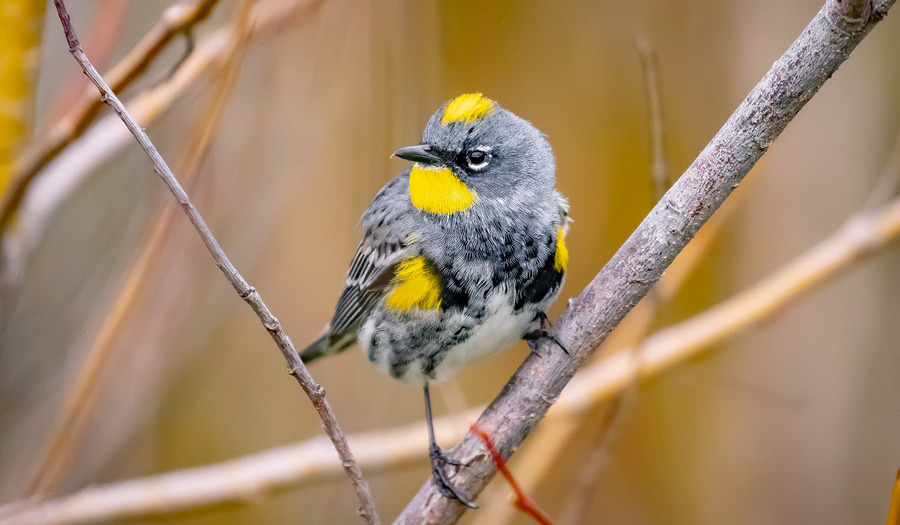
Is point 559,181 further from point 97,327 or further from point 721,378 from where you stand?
point 97,327

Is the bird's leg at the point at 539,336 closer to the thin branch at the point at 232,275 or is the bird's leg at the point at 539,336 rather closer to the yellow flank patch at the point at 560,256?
the yellow flank patch at the point at 560,256

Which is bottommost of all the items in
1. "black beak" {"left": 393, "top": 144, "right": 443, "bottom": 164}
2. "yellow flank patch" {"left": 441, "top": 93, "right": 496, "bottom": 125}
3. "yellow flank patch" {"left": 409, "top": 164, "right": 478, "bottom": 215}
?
"yellow flank patch" {"left": 409, "top": 164, "right": 478, "bottom": 215}

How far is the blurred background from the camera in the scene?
2.97 meters

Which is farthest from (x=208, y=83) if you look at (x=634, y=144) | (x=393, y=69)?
(x=634, y=144)

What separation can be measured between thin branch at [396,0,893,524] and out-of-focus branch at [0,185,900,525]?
0.42 m

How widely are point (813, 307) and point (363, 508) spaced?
2.69 m

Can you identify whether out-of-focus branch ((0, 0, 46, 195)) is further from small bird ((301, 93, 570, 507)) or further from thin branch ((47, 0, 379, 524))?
small bird ((301, 93, 570, 507))

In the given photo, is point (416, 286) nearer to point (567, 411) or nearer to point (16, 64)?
point (567, 411)

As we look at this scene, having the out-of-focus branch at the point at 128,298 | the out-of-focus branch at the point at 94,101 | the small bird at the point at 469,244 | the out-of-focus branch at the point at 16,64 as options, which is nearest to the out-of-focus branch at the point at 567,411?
the small bird at the point at 469,244

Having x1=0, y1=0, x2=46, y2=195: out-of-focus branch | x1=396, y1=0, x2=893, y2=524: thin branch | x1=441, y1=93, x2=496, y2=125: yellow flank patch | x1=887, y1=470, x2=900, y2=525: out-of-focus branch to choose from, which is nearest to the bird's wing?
x1=441, y1=93, x2=496, y2=125: yellow flank patch

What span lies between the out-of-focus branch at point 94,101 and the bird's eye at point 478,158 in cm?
99

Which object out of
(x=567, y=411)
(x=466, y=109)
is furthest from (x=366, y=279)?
(x=567, y=411)

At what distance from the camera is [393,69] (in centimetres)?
292

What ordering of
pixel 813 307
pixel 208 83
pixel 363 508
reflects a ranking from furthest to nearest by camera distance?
pixel 813 307, pixel 208 83, pixel 363 508
